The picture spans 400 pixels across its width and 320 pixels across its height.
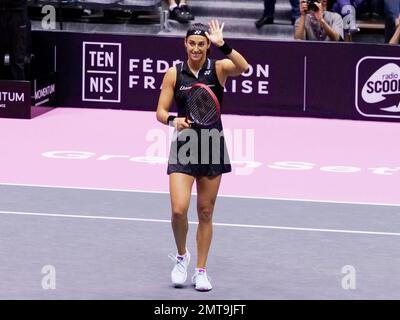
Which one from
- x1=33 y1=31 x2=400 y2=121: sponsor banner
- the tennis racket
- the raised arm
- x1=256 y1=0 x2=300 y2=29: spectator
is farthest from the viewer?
x1=256 y1=0 x2=300 y2=29: spectator

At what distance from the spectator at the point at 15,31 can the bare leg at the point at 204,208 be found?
830 cm

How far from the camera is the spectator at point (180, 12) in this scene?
1972 centimetres

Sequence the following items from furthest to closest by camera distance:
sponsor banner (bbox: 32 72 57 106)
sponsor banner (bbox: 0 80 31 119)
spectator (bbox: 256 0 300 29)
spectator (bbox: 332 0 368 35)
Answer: spectator (bbox: 256 0 300 29)
spectator (bbox: 332 0 368 35)
sponsor banner (bbox: 32 72 57 106)
sponsor banner (bbox: 0 80 31 119)

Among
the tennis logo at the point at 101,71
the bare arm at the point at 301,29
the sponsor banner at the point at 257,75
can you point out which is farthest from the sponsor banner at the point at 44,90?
the bare arm at the point at 301,29

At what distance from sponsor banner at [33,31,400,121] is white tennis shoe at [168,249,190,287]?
810 cm

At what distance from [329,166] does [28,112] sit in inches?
187

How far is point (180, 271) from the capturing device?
926cm

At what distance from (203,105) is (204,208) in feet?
2.71

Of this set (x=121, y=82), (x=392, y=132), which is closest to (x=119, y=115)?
(x=121, y=82)

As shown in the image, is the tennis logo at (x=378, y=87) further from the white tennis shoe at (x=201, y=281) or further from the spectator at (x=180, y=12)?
the white tennis shoe at (x=201, y=281)

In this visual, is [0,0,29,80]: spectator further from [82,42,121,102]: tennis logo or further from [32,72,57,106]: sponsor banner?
[82,42,121,102]: tennis logo

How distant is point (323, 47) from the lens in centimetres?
1700

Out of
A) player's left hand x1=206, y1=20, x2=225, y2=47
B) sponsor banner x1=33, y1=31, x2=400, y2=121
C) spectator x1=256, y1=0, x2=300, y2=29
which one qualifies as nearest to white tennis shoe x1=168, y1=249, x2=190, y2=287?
player's left hand x1=206, y1=20, x2=225, y2=47

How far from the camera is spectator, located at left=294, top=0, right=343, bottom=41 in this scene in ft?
57.0
